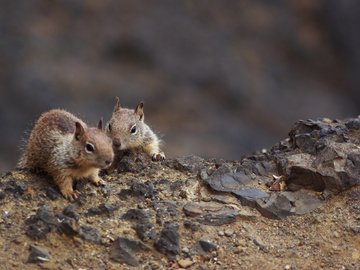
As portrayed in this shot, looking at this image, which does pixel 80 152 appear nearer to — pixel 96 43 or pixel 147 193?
pixel 147 193

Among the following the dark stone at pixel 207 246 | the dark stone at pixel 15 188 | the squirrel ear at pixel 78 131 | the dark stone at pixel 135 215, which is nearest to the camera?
the dark stone at pixel 207 246

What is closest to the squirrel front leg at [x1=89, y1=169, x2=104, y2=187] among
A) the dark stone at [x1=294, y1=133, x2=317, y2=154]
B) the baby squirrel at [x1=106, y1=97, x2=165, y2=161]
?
the baby squirrel at [x1=106, y1=97, x2=165, y2=161]

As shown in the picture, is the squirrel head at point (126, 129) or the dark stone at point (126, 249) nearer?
the dark stone at point (126, 249)

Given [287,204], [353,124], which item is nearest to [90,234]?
[287,204]

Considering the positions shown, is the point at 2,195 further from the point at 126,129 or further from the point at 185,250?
the point at 126,129

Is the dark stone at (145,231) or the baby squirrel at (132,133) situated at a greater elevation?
the baby squirrel at (132,133)

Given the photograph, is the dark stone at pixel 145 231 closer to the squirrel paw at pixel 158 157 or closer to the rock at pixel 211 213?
the rock at pixel 211 213

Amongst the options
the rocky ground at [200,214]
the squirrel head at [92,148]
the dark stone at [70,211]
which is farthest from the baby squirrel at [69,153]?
the dark stone at [70,211]
